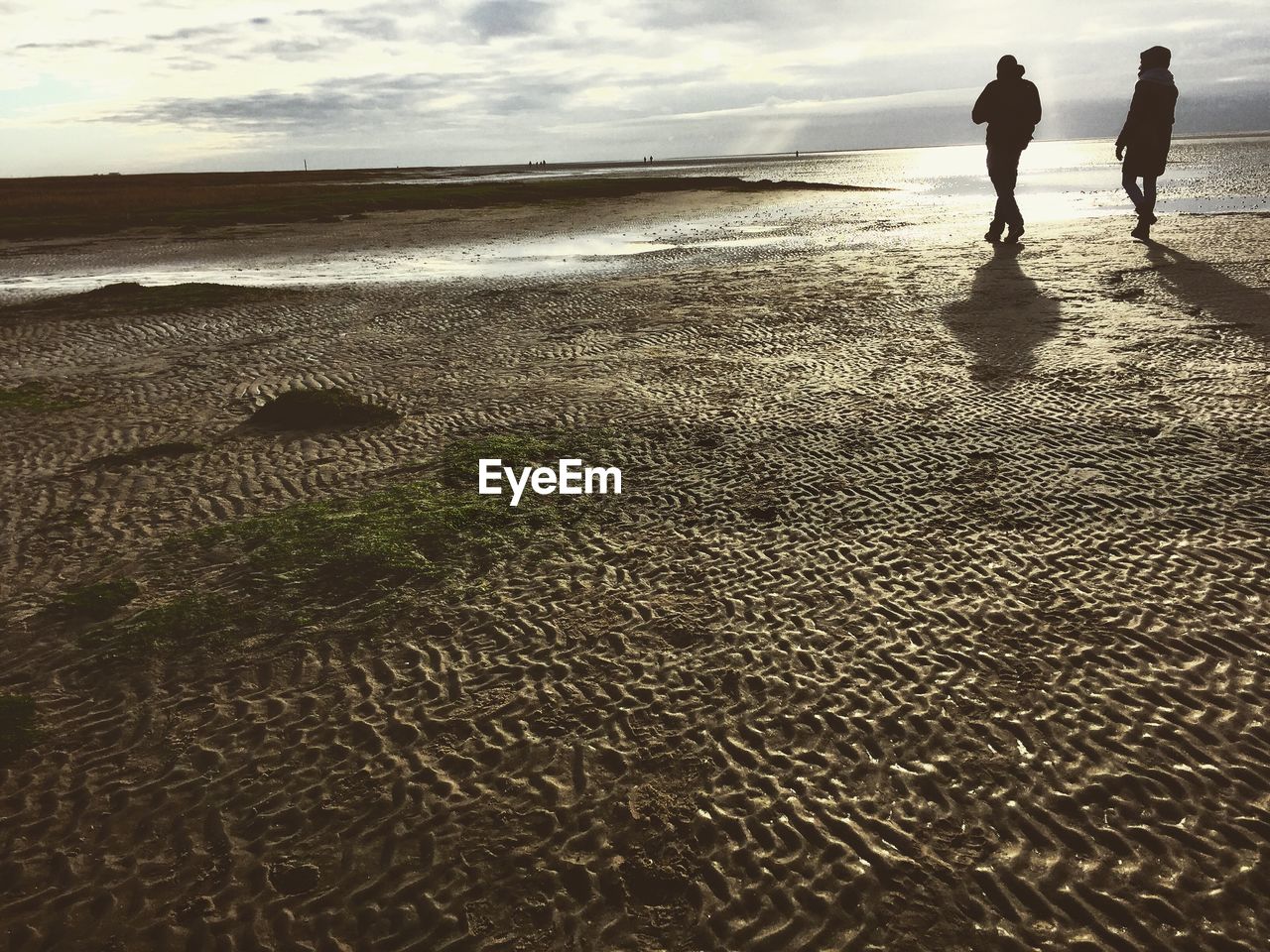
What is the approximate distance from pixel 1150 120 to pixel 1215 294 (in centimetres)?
474

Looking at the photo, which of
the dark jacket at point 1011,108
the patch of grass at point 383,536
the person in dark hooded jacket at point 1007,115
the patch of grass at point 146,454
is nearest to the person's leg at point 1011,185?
the person in dark hooded jacket at point 1007,115

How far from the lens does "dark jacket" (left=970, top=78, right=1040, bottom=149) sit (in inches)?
491

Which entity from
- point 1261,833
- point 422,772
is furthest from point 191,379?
point 1261,833

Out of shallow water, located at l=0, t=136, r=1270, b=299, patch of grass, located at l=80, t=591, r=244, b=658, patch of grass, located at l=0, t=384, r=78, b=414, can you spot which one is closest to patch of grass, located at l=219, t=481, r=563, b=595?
patch of grass, located at l=80, t=591, r=244, b=658

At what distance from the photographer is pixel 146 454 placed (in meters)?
5.82

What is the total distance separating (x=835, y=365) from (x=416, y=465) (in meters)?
3.67

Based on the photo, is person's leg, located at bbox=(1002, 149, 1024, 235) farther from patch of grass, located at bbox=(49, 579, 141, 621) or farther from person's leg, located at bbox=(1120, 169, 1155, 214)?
patch of grass, located at bbox=(49, 579, 141, 621)

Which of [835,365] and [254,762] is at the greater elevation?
[835,365]

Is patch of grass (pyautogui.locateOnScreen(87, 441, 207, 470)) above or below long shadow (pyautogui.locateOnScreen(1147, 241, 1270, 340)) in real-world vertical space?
below

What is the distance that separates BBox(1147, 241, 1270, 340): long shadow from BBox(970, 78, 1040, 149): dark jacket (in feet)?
9.57

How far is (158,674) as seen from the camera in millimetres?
3303

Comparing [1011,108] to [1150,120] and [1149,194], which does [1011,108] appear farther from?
[1149,194]

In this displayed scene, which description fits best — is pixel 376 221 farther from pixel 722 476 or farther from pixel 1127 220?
pixel 722 476
